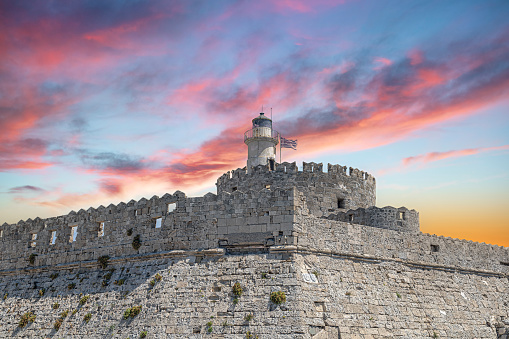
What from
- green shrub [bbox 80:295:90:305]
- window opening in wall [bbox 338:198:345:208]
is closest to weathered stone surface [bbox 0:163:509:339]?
green shrub [bbox 80:295:90:305]

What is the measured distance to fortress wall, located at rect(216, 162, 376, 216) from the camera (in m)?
26.7

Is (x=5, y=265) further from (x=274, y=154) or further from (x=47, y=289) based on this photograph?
(x=274, y=154)

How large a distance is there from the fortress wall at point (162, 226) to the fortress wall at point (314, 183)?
6.32 m

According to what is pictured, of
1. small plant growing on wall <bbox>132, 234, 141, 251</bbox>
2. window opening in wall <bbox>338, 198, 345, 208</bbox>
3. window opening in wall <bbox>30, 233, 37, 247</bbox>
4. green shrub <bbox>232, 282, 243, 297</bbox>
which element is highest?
window opening in wall <bbox>338, 198, 345, 208</bbox>

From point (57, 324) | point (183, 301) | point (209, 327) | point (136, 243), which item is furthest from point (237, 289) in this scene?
point (57, 324)

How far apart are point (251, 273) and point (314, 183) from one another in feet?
33.8

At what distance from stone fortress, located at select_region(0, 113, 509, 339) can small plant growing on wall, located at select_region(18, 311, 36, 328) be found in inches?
2.3

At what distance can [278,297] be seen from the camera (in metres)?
16.5

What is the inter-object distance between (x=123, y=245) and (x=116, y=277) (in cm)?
133

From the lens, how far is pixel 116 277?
2095 cm

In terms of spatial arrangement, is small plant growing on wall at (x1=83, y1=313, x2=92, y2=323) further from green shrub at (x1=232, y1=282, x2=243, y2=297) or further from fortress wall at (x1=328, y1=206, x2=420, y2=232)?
fortress wall at (x1=328, y1=206, x2=420, y2=232)

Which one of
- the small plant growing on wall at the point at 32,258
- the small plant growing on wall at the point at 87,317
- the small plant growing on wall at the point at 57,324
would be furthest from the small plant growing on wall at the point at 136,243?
the small plant growing on wall at the point at 32,258

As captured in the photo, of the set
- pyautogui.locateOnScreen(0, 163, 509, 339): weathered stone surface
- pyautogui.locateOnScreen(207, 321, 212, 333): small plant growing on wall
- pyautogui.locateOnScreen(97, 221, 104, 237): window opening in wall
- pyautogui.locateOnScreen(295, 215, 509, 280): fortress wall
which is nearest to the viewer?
pyautogui.locateOnScreen(207, 321, 212, 333): small plant growing on wall

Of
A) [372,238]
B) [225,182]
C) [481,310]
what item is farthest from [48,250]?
[481,310]
